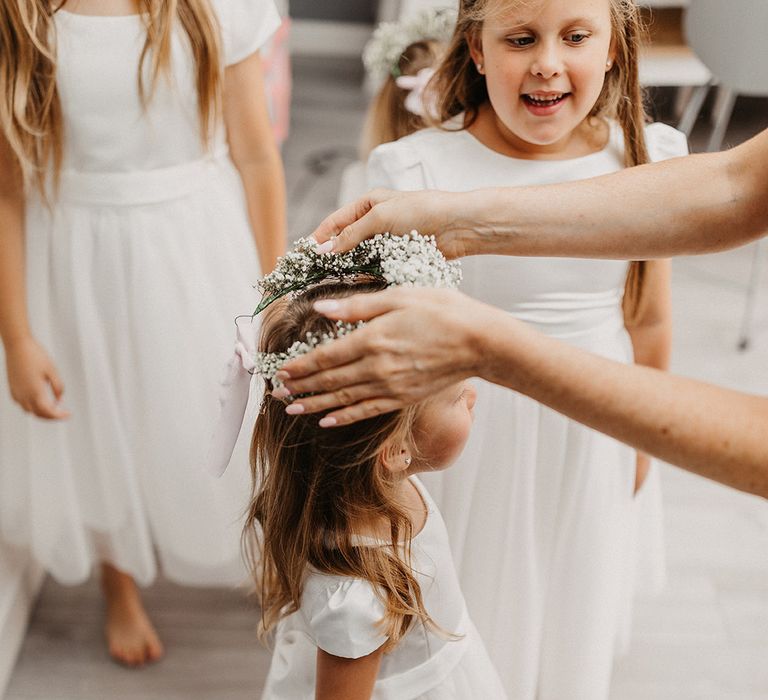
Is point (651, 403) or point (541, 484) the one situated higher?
point (651, 403)

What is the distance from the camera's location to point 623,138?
1.32m

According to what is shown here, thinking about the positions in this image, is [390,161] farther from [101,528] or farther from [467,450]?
[101,528]

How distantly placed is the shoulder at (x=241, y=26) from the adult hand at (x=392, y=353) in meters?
0.78

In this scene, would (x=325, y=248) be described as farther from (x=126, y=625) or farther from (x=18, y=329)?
(x=126, y=625)

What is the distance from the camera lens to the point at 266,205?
1.59 metres

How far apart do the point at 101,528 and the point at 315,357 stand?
1034 mm

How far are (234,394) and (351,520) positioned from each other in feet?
0.61

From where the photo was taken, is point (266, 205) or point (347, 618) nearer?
point (347, 618)

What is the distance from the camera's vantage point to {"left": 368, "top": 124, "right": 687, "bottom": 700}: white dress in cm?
131

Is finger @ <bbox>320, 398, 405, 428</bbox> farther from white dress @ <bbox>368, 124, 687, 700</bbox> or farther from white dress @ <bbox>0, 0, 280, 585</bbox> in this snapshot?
white dress @ <bbox>0, 0, 280, 585</bbox>

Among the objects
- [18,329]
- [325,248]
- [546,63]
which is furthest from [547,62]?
[18,329]

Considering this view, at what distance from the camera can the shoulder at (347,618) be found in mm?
981

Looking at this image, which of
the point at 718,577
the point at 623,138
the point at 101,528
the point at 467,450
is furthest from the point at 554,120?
the point at 718,577

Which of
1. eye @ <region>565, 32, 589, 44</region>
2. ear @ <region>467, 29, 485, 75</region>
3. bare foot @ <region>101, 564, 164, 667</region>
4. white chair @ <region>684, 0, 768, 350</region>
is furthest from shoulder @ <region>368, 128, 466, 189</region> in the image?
white chair @ <region>684, 0, 768, 350</region>
